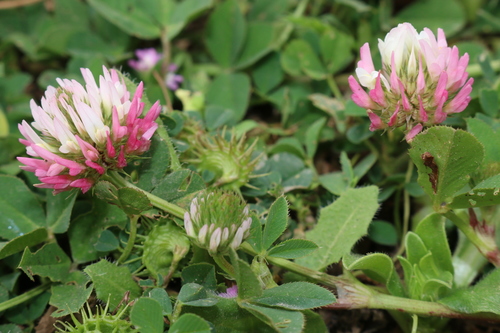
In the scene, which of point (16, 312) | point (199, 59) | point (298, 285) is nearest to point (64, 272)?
point (16, 312)

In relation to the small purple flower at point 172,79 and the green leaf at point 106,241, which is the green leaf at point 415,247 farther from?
the small purple flower at point 172,79

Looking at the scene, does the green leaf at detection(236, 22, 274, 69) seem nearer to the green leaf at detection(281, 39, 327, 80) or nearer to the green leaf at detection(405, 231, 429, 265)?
the green leaf at detection(281, 39, 327, 80)

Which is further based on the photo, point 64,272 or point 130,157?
point 64,272

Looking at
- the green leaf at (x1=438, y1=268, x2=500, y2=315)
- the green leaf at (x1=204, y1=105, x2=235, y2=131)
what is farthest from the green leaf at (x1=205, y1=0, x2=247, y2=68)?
the green leaf at (x1=438, y1=268, x2=500, y2=315)

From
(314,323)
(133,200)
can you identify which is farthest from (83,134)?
(314,323)

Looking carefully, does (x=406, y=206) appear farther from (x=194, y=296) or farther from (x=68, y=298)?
(x=68, y=298)

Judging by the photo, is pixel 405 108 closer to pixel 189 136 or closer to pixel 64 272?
pixel 189 136
